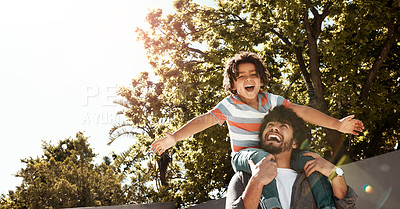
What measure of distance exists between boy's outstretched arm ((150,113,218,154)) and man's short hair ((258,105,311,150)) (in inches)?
18.4

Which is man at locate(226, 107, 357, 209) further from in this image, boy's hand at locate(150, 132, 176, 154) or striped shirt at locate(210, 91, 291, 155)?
boy's hand at locate(150, 132, 176, 154)

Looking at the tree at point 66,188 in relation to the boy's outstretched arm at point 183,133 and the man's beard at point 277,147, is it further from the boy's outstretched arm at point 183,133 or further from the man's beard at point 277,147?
the man's beard at point 277,147

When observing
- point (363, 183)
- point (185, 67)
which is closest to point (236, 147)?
point (363, 183)

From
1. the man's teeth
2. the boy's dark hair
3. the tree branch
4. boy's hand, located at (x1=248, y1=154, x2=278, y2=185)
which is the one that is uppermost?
the tree branch

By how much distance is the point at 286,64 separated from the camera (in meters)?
13.1

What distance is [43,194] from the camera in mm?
12398

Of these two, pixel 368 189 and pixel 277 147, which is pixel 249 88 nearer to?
pixel 277 147

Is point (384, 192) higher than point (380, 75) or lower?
lower

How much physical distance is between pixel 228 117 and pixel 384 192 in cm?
364

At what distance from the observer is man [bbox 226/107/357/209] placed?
6.27ft

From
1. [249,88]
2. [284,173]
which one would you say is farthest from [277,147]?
[249,88]

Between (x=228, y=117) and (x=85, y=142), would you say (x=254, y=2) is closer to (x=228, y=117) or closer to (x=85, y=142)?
(x=228, y=117)

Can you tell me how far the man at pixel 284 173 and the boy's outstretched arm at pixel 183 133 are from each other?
486 millimetres

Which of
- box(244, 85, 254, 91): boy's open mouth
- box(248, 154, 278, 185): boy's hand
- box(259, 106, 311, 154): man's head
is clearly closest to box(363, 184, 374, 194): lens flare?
box(259, 106, 311, 154): man's head
